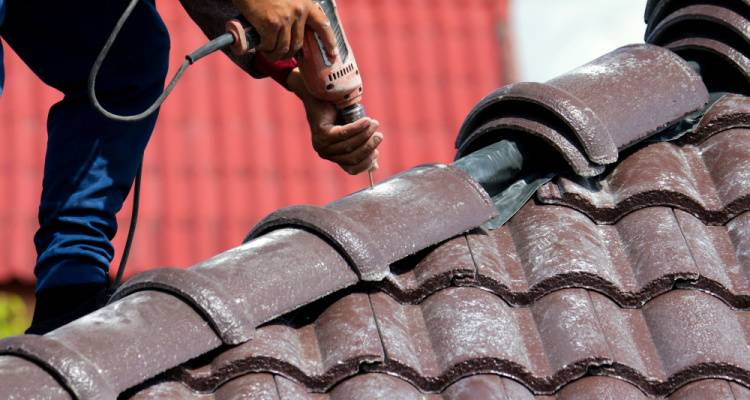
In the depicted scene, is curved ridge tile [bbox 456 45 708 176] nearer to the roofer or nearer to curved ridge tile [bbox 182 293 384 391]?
the roofer

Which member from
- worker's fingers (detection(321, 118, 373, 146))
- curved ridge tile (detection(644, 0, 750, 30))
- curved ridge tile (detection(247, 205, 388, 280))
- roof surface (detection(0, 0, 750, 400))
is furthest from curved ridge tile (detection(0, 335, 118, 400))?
curved ridge tile (detection(644, 0, 750, 30))

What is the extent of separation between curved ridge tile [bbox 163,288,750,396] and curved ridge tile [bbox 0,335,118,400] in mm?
188

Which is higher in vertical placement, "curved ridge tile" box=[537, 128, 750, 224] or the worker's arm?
the worker's arm

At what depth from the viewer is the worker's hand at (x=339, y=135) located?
11.0 ft

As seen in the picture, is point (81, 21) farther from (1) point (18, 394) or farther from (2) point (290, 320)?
(1) point (18, 394)

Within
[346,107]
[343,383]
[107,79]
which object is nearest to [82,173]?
[107,79]

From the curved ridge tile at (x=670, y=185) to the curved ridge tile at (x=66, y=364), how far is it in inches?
40.3

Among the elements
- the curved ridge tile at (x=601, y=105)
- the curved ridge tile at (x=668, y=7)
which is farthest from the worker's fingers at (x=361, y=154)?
the curved ridge tile at (x=668, y=7)

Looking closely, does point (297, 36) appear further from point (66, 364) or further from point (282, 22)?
point (66, 364)

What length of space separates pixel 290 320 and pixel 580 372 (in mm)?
482

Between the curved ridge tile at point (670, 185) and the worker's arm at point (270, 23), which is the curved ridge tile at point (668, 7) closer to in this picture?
the curved ridge tile at point (670, 185)

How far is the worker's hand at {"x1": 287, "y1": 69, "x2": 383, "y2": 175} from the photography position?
3.35m

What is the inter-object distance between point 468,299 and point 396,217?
203 millimetres

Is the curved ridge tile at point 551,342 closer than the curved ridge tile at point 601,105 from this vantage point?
Yes
